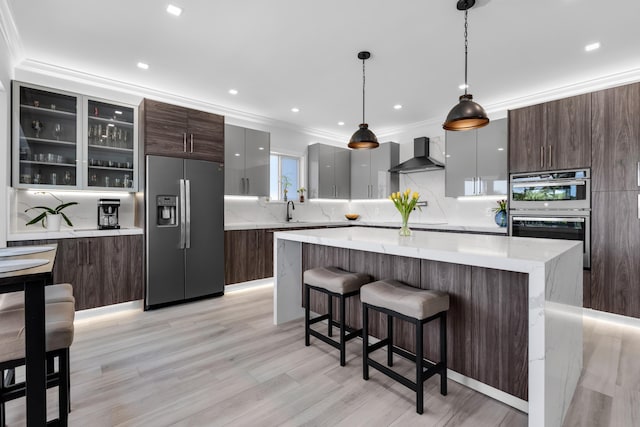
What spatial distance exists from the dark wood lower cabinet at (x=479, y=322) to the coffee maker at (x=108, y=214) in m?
3.17

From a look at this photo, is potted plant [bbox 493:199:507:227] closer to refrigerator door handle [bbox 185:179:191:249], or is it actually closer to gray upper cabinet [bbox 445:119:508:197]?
gray upper cabinet [bbox 445:119:508:197]

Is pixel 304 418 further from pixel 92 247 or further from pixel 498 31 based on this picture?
pixel 498 31

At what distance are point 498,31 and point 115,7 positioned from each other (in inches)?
121

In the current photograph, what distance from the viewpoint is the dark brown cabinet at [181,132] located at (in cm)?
357

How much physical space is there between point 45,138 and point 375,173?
4.69 meters

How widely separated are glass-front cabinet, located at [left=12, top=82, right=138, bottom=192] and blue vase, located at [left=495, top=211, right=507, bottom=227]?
15.3 feet

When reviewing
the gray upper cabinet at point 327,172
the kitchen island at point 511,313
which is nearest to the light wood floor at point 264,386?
the kitchen island at point 511,313

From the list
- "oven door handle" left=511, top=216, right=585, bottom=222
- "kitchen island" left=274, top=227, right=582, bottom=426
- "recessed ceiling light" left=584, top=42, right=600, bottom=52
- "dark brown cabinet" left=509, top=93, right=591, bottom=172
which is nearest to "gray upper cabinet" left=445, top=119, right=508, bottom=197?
"dark brown cabinet" left=509, top=93, right=591, bottom=172

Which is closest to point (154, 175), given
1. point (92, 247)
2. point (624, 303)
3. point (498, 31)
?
point (92, 247)

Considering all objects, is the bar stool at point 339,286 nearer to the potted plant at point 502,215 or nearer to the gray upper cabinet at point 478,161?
the potted plant at point 502,215

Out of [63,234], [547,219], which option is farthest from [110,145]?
[547,219]

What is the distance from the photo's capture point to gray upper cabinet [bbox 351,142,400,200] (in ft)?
18.6

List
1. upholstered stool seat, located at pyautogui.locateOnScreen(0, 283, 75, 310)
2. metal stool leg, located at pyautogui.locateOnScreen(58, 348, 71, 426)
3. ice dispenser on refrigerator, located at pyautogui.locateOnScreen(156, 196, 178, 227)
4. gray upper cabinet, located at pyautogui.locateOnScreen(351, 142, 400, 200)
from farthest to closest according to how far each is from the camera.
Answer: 1. gray upper cabinet, located at pyautogui.locateOnScreen(351, 142, 400, 200)
2. ice dispenser on refrigerator, located at pyautogui.locateOnScreen(156, 196, 178, 227)
3. upholstered stool seat, located at pyautogui.locateOnScreen(0, 283, 75, 310)
4. metal stool leg, located at pyautogui.locateOnScreen(58, 348, 71, 426)

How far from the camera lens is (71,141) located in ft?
11.0
